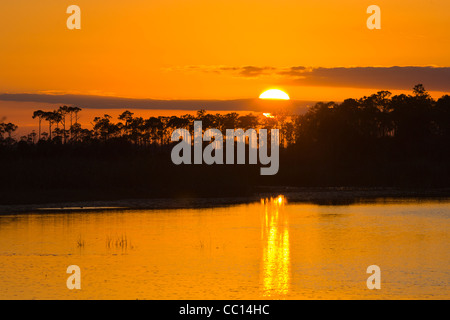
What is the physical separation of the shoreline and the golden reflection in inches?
264

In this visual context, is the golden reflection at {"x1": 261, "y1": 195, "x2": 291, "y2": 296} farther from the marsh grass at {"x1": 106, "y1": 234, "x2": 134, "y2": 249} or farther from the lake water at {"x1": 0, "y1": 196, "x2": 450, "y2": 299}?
the marsh grass at {"x1": 106, "y1": 234, "x2": 134, "y2": 249}

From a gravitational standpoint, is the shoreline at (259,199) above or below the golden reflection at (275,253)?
above

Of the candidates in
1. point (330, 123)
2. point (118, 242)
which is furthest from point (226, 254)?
point (330, 123)

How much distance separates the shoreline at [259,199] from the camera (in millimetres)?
47031

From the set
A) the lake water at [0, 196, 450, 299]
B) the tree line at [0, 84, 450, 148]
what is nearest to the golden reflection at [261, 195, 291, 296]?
the lake water at [0, 196, 450, 299]

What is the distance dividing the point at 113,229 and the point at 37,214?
9.10 m

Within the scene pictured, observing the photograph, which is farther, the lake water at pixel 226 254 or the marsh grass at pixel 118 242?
the marsh grass at pixel 118 242

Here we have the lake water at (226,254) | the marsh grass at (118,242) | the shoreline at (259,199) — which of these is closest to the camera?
the lake water at (226,254)

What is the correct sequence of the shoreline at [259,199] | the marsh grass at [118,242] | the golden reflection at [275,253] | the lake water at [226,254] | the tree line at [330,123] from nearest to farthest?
1. the lake water at [226,254]
2. the golden reflection at [275,253]
3. the marsh grass at [118,242]
4. the shoreline at [259,199]
5. the tree line at [330,123]

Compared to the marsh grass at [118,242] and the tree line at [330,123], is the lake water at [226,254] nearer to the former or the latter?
the marsh grass at [118,242]

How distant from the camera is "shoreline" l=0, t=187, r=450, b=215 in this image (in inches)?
1852

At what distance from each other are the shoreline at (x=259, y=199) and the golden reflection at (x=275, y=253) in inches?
264

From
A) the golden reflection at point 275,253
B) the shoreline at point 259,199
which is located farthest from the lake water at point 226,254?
the shoreline at point 259,199
